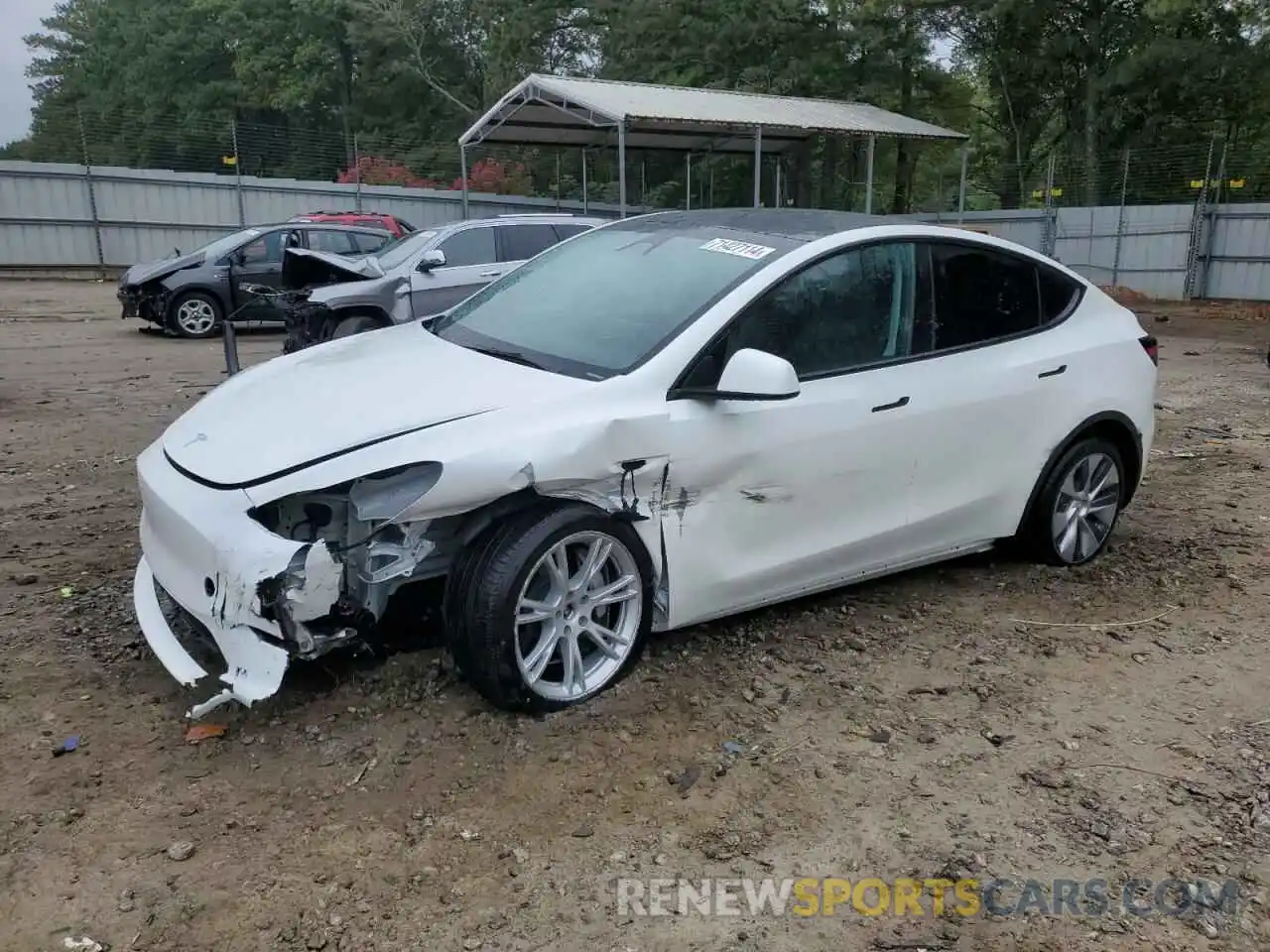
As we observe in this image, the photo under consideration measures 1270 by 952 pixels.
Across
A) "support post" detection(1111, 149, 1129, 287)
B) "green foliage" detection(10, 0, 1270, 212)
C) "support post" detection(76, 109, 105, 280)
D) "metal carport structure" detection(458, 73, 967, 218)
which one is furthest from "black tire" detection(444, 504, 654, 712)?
"support post" detection(76, 109, 105, 280)

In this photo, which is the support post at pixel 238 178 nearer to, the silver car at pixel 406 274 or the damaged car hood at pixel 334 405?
the silver car at pixel 406 274

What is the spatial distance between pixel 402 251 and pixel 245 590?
8.26 m

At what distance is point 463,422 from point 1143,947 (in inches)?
90.0

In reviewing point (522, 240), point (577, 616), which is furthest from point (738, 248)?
point (522, 240)

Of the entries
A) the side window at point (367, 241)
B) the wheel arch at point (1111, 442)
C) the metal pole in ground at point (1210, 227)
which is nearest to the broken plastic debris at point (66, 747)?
the wheel arch at point (1111, 442)

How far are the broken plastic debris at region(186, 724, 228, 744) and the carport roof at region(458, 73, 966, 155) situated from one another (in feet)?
50.6

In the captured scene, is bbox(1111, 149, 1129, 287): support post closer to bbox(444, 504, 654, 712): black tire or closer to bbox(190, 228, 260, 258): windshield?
bbox(190, 228, 260, 258): windshield

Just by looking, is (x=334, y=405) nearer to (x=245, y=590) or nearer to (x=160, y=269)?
(x=245, y=590)

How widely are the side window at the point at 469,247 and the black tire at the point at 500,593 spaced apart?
7733 millimetres

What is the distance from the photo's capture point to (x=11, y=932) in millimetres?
2365

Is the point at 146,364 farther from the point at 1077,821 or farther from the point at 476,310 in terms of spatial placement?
the point at 1077,821

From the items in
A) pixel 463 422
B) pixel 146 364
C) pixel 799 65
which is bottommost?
pixel 146 364

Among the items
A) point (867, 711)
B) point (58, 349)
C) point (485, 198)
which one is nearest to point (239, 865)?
point (867, 711)

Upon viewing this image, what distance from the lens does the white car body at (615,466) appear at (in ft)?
9.77
